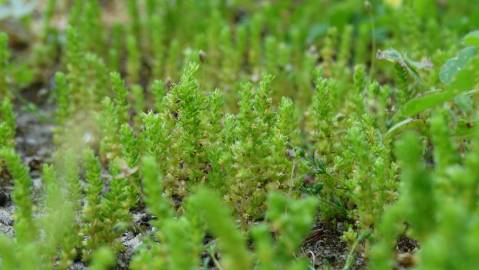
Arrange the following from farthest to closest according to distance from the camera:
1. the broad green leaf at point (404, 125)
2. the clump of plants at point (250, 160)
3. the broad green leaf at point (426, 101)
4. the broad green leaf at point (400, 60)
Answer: the broad green leaf at point (400, 60) → the broad green leaf at point (404, 125) → the broad green leaf at point (426, 101) → the clump of plants at point (250, 160)

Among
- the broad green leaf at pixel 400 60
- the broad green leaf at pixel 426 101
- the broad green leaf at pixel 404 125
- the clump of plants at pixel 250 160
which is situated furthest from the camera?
the broad green leaf at pixel 400 60

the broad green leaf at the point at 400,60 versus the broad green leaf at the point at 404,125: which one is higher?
the broad green leaf at the point at 400,60

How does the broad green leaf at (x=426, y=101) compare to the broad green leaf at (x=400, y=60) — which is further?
the broad green leaf at (x=400, y=60)

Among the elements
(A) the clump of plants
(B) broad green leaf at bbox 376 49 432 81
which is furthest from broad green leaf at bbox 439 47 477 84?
(B) broad green leaf at bbox 376 49 432 81

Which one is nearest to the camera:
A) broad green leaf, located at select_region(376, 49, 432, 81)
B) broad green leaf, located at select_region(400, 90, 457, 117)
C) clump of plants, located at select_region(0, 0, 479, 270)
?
clump of plants, located at select_region(0, 0, 479, 270)

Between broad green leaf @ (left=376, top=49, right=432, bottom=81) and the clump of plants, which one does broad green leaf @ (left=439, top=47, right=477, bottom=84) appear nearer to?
the clump of plants

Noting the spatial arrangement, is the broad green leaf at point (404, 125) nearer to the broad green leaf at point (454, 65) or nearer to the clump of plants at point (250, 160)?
the clump of plants at point (250, 160)

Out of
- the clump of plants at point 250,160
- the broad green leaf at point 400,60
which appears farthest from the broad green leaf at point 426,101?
the broad green leaf at point 400,60

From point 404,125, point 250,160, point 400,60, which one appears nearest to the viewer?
point 250,160

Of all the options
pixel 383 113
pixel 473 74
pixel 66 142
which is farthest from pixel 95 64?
pixel 473 74

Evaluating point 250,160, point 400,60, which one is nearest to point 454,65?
point 400,60

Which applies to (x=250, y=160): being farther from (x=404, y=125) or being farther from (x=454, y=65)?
(x=454, y=65)
